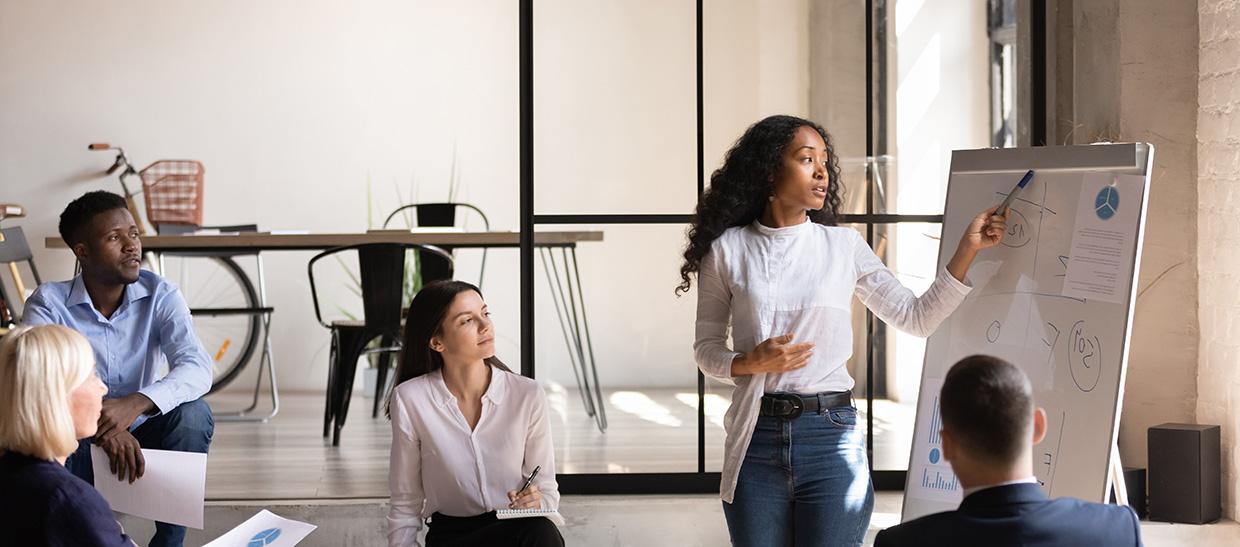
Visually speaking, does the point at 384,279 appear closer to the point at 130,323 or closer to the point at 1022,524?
the point at 130,323

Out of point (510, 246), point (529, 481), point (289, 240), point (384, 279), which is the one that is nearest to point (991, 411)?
point (529, 481)

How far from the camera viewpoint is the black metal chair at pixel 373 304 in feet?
13.8

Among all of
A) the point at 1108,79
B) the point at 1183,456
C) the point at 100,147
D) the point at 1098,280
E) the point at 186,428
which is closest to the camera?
the point at 1098,280

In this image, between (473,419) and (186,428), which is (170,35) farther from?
(473,419)

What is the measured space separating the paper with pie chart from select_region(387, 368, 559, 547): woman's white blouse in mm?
1130

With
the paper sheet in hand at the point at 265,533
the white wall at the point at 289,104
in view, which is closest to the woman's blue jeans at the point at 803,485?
the paper sheet in hand at the point at 265,533

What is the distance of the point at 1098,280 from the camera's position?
2346 millimetres

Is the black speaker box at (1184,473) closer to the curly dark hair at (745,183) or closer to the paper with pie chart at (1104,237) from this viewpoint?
the paper with pie chart at (1104,237)

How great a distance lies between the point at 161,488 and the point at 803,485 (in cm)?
138

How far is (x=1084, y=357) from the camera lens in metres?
2.35

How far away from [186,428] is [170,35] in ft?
12.9

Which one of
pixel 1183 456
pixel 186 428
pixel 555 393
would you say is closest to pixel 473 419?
pixel 186 428

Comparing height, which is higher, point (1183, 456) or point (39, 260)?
point (39, 260)

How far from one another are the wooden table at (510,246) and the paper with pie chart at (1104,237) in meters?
1.43
